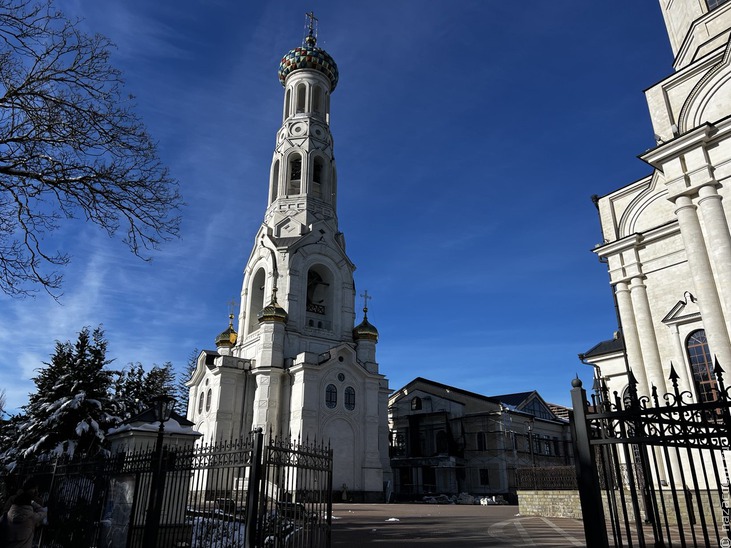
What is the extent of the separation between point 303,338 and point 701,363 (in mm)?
22840

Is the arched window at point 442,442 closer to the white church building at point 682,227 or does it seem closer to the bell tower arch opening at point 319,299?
the bell tower arch opening at point 319,299

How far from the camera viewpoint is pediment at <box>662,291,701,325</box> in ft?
56.4

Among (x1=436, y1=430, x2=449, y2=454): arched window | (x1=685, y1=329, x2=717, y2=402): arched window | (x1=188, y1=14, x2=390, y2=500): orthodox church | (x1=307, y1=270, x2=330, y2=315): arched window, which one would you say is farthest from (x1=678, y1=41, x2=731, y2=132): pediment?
(x1=436, y1=430, x2=449, y2=454): arched window

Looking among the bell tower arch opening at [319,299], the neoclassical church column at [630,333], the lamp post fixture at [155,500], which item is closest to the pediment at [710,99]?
the neoclassical church column at [630,333]

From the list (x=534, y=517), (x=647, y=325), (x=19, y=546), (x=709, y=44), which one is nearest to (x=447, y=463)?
(x=534, y=517)

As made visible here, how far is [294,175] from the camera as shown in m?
40.8

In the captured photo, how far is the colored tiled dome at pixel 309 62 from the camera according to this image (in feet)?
143

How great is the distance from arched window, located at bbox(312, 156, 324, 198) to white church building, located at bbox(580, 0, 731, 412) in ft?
76.0

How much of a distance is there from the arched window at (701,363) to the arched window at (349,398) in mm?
20071

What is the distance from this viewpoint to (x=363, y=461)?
3173cm

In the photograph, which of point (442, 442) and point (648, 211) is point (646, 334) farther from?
point (442, 442)

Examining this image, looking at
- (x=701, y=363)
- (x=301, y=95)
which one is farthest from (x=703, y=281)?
(x=301, y=95)

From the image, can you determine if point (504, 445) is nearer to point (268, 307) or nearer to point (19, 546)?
point (268, 307)

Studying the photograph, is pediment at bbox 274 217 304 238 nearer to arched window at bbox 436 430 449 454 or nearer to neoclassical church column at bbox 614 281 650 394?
arched window at bbox 436 430 449 454
